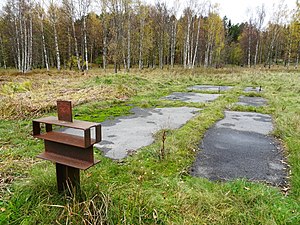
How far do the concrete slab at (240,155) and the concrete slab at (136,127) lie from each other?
963mm

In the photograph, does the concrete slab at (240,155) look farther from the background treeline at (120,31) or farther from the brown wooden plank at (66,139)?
the background treeline at (120,31)

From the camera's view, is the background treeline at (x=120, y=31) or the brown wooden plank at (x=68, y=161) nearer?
the brown wooden plank at (x=68, y=161)

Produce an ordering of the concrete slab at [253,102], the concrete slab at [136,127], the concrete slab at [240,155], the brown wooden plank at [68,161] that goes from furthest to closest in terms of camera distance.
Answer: the concrete slab at [253,102] < the concrete slab at [136,127] < the concrete slab at [240,155] < the brown wooden plank at [68,161]

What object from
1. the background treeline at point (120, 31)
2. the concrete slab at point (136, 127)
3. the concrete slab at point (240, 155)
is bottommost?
the concrete slab at point (240, 155)

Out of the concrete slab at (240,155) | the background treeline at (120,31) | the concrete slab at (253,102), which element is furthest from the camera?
the background treeline at (120,31)

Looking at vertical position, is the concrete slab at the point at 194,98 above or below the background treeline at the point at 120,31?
below

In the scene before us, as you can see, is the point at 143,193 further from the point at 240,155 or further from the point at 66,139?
the point at 240,155

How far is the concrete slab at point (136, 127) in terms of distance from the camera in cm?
348

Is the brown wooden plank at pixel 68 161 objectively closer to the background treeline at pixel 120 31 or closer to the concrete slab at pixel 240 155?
the concrete slab at pixel 240 155

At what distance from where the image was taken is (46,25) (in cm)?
2639

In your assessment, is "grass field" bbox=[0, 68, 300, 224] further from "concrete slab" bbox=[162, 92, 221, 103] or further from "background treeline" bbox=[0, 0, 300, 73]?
"background treeline" bbox=[0, 0, 300, 73]

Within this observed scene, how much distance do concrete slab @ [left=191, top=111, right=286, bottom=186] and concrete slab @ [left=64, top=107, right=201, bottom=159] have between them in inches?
37.9

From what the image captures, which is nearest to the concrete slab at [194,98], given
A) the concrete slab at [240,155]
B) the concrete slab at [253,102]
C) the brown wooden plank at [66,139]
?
the concrete slab at [253,102]

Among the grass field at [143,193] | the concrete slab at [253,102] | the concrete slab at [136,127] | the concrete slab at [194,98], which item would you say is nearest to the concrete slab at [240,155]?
the grass field at [143,193]
